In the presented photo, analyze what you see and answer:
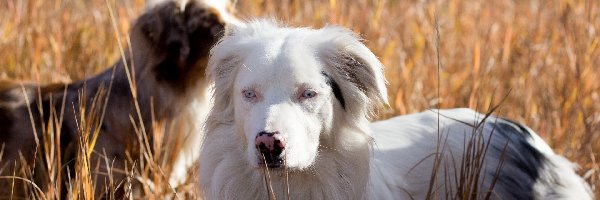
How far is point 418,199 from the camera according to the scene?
Result: 11.6ft

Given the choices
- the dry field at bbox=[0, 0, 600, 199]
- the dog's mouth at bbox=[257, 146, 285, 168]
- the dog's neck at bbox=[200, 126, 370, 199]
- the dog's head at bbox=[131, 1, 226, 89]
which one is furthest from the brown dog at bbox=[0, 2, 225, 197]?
the dog's mouth at bbox=[257, 146, 285, 168]

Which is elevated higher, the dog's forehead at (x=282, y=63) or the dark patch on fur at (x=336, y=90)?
the dog's forehead at (x=282, y=63)

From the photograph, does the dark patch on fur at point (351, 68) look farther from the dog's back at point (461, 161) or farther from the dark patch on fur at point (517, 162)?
the dark patch on fur at point (517, 162)

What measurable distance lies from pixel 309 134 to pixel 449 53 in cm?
373

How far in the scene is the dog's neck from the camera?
3201 mm

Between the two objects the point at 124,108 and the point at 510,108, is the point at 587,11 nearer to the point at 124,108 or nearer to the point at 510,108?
the point at 510,108

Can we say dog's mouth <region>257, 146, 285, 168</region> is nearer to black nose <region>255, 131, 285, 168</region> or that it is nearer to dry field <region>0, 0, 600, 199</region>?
black nose <region>255, 131, 285, 168</region>

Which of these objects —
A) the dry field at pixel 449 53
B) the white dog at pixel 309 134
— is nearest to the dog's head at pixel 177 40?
the dry field at pixel 449 53

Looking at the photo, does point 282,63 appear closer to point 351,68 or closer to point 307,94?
point 307,94

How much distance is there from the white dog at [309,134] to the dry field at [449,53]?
45.3 inches

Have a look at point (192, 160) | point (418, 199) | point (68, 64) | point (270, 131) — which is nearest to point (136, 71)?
point (192, 160)

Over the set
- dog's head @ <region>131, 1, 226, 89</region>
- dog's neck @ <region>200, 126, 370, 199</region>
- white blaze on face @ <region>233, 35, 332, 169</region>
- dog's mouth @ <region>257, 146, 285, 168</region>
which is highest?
dog's head @ <region>131, 1, 226, 89</region>

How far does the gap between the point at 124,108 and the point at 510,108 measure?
2.18 meters

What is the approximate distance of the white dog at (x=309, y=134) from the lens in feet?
9.80
